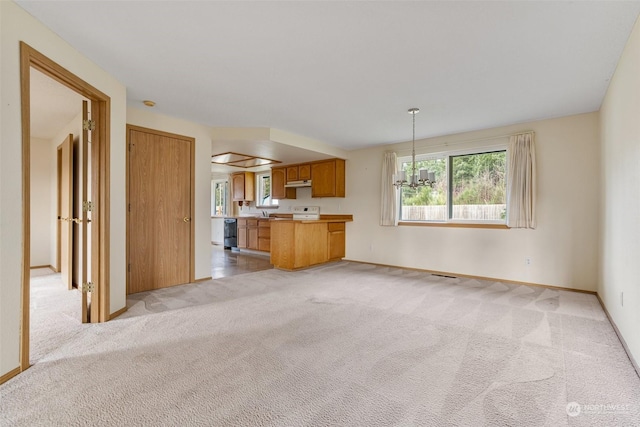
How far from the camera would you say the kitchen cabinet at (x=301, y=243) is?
17.6 feet

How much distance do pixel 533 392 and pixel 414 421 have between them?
84 cm

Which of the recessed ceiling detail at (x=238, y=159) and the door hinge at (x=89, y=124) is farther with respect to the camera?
the recessed ceiling detail at (x=238, y=159)

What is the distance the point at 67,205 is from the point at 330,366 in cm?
428

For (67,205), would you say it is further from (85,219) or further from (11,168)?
(11,168)

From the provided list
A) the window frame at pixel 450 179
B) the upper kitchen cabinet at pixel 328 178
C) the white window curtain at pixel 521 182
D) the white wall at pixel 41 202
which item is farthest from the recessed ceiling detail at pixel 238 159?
the white window curtain at pixel 521 182

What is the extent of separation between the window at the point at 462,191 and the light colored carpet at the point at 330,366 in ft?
5.77

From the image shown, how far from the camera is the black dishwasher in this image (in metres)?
8.19

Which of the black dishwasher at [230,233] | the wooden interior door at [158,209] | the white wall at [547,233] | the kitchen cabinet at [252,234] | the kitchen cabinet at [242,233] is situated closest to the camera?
the wooden interior door at [158,209]

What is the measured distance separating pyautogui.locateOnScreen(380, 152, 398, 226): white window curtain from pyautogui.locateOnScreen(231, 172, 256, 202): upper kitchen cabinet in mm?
4181

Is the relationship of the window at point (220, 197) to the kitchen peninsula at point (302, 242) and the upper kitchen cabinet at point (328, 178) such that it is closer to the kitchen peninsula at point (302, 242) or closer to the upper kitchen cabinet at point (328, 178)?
the upper kitchen cabinet at point (328, 178)


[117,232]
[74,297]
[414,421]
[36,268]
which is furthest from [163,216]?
[414,421]

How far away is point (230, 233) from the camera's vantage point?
830cm

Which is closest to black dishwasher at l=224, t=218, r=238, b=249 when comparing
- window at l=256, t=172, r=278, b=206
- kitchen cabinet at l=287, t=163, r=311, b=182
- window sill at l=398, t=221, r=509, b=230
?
window at l=256, t=172, r=278, b=206

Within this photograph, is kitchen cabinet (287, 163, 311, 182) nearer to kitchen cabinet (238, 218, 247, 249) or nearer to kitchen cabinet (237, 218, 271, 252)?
kitchen cabinet (237, 218, 271, 252)
